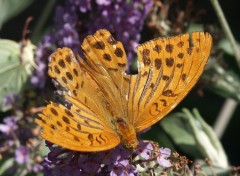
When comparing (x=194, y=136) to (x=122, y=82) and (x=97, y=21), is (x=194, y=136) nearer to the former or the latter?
(x=97, y=21)

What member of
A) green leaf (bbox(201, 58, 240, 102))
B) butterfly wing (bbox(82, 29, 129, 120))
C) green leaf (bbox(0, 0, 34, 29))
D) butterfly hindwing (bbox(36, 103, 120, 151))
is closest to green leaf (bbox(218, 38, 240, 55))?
green leaf (bbox(201, 58, 240, 102))

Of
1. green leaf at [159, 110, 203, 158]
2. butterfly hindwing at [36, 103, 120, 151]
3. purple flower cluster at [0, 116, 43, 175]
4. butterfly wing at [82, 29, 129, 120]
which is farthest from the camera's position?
green leaf at [159, 110, 203, 158]

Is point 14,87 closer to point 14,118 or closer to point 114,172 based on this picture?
point 14,118

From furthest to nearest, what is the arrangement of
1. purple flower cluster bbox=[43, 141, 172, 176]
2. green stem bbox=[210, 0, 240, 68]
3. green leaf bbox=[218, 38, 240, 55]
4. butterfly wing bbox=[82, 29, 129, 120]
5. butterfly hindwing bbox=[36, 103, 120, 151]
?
green leaf bbox=[218, 38, 240, 55]
green stem bbox=[210, 0, 240, 68]
butterfly wing bbox=[82, 29, 129, 120]
purple flower cluster bbox=[43, 141, 172, 176]
butterfly hindwing bbox=[36, 103, 120, 151]

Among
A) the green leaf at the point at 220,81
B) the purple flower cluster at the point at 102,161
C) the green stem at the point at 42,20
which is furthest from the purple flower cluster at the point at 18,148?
the green leaf at the point at 220,81

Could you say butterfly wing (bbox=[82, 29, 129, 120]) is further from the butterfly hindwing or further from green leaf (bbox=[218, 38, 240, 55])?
green leaf (bbox=[218, 38, 240, 55])

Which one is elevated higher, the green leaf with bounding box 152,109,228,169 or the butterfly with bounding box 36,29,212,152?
the butterfly with bounding box 36,29,212,152

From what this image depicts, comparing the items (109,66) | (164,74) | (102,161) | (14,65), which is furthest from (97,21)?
(102,161)

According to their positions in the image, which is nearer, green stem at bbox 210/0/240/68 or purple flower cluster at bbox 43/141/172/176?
purple flower cluster at bbox 43/141/172/176

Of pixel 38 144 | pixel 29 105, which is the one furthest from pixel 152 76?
pixel 29 105
